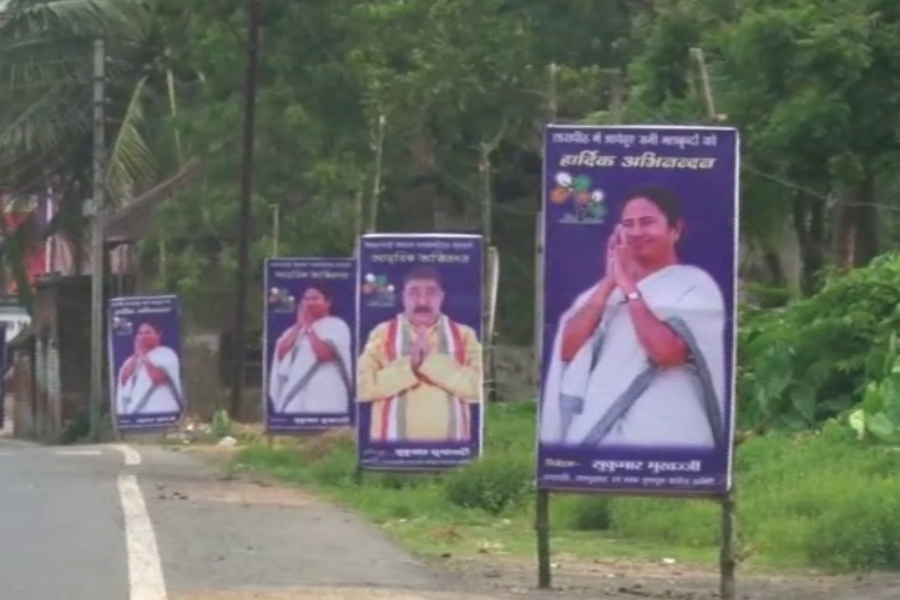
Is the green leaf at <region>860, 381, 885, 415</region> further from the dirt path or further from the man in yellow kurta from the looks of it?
the dirt path

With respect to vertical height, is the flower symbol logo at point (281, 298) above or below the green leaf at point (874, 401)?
above

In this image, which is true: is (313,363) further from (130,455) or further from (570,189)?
(570,189)

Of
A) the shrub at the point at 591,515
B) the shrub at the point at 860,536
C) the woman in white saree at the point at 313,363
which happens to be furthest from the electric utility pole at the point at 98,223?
the shrub at the point at 860,536

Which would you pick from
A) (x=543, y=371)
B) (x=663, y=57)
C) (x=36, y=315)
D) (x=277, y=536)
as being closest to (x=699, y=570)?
(x=543, y=371)

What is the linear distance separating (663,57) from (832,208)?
3387 mm

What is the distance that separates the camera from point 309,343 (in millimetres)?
27000

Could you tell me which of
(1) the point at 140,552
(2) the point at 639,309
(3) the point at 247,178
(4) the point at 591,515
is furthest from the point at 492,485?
(3) the point at 247,178

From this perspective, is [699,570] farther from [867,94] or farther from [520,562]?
[867,94]

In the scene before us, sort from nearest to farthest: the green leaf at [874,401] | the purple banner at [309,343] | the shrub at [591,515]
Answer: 1. the shrub at [591,515]
2. the green leaf at [874,401]
3. the purple banner at [309,343]

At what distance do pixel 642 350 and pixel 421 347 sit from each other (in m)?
8.76

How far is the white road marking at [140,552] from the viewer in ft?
40.2

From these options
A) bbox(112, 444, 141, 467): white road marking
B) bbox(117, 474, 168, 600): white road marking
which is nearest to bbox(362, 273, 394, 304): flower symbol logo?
bbox(117, 474, 168, 600): white road marking

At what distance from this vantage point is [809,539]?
1472cm

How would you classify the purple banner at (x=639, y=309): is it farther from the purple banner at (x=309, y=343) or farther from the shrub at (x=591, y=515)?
the purple banner at (x=309, y=343)
